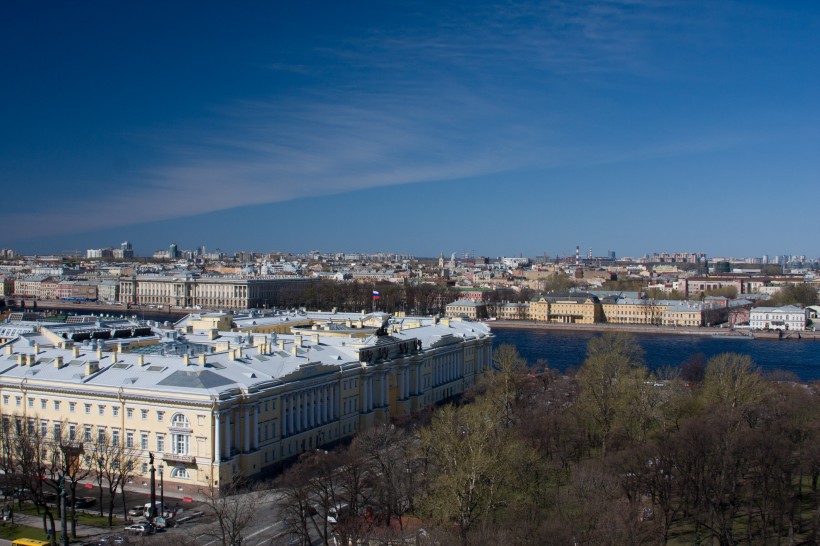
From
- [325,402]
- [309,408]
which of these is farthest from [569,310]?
[309,408]

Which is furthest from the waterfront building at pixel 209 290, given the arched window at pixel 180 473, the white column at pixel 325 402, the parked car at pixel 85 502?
the parked car at pixel 85 502

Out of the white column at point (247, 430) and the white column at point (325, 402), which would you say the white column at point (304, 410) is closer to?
the white column at point (325, 402)

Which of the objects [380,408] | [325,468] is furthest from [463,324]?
[325,468]

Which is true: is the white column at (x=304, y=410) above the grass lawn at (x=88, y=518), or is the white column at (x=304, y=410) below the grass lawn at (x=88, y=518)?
above

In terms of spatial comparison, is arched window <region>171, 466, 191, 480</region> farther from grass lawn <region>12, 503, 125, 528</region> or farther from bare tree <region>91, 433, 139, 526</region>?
grass lawn <region>12, 503, 125, 528</region>

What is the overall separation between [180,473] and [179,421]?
1.00 metres

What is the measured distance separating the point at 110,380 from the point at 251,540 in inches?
250

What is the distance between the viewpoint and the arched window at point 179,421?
16906mm

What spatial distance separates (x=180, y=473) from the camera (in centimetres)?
1684

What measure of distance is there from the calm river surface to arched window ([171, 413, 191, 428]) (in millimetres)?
23120

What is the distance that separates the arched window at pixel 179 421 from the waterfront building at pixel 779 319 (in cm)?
5298

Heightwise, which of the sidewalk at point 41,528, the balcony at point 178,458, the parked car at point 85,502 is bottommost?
the sidewalk at point 41,528

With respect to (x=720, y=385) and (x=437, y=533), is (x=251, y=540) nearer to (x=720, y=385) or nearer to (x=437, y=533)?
(x=437, y=533)

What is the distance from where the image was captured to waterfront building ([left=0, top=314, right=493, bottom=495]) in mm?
16828
